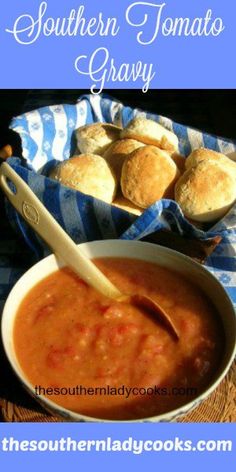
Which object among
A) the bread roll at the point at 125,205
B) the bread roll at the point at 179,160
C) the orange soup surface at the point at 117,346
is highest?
the bread roll at the point at 179,160

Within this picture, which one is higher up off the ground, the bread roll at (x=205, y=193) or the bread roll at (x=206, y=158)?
the bread roll at (x=206, y=158)

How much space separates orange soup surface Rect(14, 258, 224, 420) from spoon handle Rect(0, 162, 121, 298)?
0.09ft

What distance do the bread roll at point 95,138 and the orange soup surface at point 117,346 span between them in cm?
68

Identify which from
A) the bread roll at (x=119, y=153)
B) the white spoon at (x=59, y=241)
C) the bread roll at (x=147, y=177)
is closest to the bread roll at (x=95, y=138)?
the bread roll at (x=119, y=153)

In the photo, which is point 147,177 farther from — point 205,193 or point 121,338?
point 121,338

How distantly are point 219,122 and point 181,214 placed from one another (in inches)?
55.4

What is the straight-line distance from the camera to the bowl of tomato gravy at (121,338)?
102 centimetres

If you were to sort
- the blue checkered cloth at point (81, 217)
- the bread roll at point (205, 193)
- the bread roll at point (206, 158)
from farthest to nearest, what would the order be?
the bread roll at point (206, 158), the bread roll at point (205, 193), the blue checkered cloth at point (81, 217)

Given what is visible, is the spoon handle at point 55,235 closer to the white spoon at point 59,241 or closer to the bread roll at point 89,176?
the white spoon at point 59,241

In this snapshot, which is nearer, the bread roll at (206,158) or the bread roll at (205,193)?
the bread roll at (205,193)

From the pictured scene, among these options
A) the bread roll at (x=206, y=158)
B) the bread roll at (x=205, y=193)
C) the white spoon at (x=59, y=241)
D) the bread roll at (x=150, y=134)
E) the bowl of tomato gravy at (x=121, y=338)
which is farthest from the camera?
the bread roll at (x=150, y=134)

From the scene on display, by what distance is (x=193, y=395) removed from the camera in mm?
1031

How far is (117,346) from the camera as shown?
1.11m

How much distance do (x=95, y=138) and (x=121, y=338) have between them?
0.92 metres
